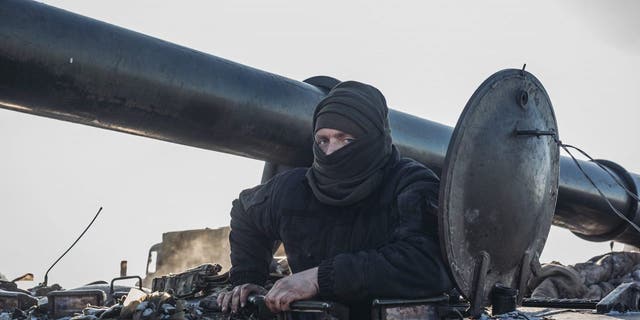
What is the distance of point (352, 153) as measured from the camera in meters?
3.19

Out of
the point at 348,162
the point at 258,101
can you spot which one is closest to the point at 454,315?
the point at 348,162

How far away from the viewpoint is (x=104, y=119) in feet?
12.2

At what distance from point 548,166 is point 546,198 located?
0.58ft

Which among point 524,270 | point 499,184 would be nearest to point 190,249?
point 524,270

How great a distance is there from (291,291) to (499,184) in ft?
4.12

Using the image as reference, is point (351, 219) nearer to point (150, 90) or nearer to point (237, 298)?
point (237, 298)

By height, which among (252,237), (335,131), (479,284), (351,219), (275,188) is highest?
(335,131)

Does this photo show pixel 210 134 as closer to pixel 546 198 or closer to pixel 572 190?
pixel 546 198

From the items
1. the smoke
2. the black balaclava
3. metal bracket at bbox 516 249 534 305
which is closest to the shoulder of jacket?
the black balaclava

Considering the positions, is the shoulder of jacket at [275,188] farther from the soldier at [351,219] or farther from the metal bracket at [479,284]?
the metal bracket at [479,284]

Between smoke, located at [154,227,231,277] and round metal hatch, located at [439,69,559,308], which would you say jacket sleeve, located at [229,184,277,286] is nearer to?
round metal hatch, located at [439,69,559,308]

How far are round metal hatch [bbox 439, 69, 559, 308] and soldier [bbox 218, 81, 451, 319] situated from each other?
0.44ft

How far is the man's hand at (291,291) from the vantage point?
8.77 feet

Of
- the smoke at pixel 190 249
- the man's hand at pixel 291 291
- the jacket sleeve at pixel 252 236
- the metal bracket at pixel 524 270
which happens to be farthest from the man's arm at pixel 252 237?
the smoke at pixel 190 249
